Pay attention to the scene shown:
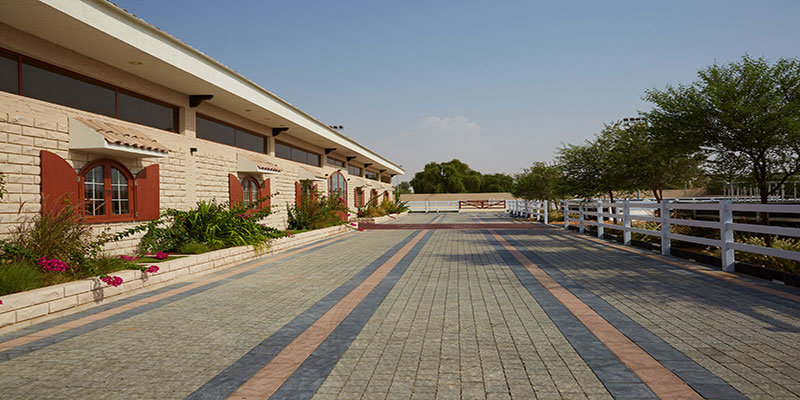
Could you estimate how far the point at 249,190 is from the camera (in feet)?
54.2

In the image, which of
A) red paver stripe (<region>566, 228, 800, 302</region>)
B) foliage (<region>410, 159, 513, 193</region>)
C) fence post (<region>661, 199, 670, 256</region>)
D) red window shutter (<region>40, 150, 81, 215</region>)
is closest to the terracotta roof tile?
red window shutter (<region>40, 150, 81, 215</region>)

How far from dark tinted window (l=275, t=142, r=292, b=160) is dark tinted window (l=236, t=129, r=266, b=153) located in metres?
1.13

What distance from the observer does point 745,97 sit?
11.4 metres

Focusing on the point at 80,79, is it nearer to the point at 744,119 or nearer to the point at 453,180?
the point at 744,119

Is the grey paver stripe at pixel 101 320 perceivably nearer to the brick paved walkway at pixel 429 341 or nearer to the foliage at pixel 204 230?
the brick paved walkway at pixel 429 341

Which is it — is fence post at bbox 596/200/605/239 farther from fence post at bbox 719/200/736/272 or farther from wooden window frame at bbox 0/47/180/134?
wooden window frame at bbox 0/47/180/134

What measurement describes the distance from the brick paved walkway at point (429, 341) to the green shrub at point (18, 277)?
781mm

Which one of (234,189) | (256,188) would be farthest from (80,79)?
(256,188)

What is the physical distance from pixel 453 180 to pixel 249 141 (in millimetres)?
80255

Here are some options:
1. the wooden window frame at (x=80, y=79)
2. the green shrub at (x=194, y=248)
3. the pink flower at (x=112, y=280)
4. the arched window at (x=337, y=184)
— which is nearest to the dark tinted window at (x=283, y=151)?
the arched window at (x=337, y=184)

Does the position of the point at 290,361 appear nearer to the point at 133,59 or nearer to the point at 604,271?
the point at 604,271

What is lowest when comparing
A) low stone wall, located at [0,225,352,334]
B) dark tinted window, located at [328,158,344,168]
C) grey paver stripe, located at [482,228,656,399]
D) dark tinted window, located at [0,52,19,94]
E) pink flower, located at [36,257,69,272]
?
grey paver stripe, located at [482,228,656,399]

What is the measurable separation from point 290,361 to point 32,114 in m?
7.46

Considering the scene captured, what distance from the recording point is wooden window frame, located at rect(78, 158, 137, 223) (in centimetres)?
909
